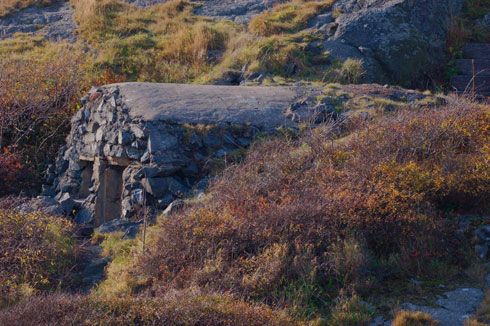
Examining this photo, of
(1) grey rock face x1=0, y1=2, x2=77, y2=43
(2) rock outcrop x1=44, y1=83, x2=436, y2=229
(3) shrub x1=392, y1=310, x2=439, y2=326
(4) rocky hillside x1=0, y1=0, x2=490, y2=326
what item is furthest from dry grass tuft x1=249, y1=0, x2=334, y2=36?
(3) shrub x1=392, y1=310, x2=439, y2=326

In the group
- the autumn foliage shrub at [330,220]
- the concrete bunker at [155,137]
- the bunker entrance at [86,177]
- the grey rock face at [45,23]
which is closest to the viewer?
the autumn foliage shrub at [330,220]

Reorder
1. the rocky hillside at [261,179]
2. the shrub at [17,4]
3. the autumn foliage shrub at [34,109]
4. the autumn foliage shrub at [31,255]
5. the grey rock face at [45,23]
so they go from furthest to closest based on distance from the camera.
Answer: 1. the shrub at [17,4]
2. the grey rock face at [45,23]
3. the autumn foliage shrub at [34,109]
4. the autumn foliage shrub at [31,255]
5. the rocky hillside at [261,179]

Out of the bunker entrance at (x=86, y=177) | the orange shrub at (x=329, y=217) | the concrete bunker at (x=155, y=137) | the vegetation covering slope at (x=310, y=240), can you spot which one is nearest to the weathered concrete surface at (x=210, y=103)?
the concrete bunker at (x=155, y=137)

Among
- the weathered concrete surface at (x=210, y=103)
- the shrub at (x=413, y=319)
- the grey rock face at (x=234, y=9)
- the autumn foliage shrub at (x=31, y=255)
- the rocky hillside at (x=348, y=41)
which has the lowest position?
the autumn foliage shrub at (x=31, y=255)

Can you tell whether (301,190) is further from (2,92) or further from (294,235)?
(2,92)

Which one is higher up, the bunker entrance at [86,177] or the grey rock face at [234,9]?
the grey rock face at [234,9]

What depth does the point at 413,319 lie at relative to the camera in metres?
3.81

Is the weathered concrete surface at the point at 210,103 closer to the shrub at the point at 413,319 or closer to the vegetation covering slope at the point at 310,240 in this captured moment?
the vegetation covering slope at the point at 310,240

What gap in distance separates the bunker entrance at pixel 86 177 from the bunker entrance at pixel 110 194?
54 cm

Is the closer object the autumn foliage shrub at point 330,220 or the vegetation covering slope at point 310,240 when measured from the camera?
the vegetation covering slope at point 310,240

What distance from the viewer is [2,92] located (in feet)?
33.4

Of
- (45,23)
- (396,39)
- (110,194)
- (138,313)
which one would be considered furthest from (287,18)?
(138,313)

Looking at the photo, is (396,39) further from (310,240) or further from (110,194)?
(310,240)

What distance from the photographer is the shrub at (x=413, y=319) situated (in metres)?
3.76
